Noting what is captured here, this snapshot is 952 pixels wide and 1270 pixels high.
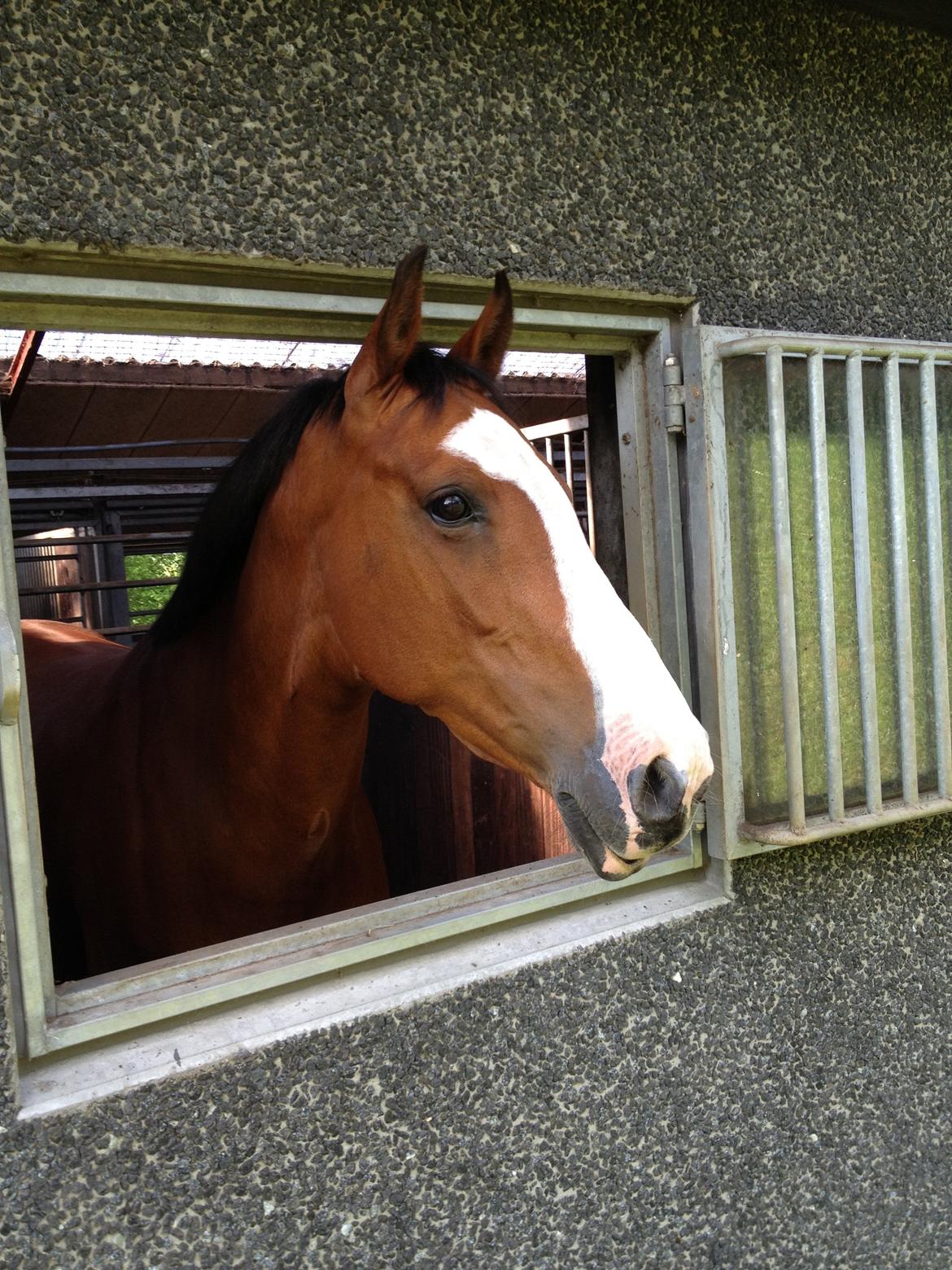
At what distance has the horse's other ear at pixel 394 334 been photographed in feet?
4.70

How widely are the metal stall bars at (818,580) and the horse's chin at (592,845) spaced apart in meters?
0.63

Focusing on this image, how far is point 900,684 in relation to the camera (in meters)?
2.10

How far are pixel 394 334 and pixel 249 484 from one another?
1.78 feet

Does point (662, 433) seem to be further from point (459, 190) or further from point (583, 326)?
point (459, 190)

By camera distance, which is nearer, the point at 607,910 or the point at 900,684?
the point at 607,910

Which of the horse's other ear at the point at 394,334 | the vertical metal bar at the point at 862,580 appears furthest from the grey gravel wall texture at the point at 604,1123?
the horse's other ear at the point at 394,334

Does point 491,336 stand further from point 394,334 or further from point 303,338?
point 303,338

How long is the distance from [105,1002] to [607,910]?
3.18 ft

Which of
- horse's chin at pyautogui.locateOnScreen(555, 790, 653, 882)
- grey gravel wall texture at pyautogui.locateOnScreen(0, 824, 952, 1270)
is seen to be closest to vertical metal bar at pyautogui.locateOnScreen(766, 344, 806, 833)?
grey gravel wall texture at pyautogui.locateOnScreen(0, 824, 952, 1270)

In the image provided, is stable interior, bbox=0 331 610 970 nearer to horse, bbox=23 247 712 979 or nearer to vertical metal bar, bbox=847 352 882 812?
horse, bbox=23 247 712 979

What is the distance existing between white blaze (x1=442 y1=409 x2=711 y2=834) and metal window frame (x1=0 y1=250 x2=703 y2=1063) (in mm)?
400

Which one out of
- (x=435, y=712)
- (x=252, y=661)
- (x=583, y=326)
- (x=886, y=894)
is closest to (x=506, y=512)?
(x=435, y=712)

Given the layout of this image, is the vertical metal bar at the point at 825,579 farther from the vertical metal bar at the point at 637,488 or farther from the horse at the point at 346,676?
the horse at the point at 346,676

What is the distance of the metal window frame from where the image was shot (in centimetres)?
132
